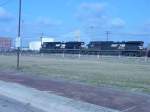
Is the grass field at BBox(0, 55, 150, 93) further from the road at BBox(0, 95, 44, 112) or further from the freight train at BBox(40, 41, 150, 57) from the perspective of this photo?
the freight train at BBox(40, 41, 150, 57)

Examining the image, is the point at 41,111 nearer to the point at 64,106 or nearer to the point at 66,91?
the point at 64,106

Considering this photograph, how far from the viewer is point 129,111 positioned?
10.4 m

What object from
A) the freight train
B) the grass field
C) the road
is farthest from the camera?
the freight train

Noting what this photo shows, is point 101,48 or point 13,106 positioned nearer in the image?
point 13,106

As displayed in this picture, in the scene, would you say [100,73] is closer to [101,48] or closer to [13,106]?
[13,106]

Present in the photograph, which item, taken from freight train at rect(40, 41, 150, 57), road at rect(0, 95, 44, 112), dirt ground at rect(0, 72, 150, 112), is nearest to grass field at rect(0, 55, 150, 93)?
dirt ground at rect(0, 72, 150, 112)

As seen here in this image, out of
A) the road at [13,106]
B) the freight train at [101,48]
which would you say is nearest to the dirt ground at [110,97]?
the road at [13,106]

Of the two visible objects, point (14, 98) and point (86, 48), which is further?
point (86, 48)

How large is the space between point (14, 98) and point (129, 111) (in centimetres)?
529

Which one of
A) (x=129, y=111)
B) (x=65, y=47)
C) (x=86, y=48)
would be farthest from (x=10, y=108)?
(x=65, y=47)

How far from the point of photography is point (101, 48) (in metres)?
83.9

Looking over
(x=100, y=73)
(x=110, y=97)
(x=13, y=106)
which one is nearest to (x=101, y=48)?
(x=100, y=73)

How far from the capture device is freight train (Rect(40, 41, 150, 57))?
7347 centimetres

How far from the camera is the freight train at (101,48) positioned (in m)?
73.5
